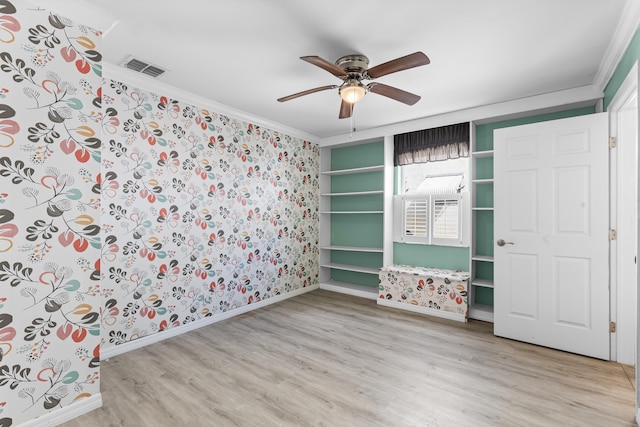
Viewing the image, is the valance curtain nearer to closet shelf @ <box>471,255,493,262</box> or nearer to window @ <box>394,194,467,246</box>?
window @ <box>394,194,467,246</box>

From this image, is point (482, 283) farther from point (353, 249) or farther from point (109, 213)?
point (109, 213)

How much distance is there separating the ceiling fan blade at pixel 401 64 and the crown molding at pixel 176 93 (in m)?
2.02

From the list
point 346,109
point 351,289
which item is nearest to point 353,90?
point 346,109

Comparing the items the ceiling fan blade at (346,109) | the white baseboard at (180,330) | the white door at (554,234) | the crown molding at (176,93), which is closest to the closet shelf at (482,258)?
the white door at (554,234)

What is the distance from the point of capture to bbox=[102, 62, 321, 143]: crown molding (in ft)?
8.75

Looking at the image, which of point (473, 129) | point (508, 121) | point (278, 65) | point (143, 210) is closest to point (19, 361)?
point (143, 210)

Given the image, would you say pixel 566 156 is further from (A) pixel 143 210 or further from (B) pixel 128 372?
(B) pixel 128 372

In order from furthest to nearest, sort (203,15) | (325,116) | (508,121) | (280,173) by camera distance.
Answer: (280,173)
(325,116)
(508,121)
(203,15)

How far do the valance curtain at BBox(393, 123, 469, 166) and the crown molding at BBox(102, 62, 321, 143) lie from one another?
178 centimetres

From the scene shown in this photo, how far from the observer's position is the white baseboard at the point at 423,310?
3.63 meters

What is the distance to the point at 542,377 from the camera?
7.71 ft

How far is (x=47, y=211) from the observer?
1810 millimetres

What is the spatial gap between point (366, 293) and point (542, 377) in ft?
8.20

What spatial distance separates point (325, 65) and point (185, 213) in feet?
7.15
